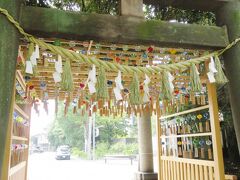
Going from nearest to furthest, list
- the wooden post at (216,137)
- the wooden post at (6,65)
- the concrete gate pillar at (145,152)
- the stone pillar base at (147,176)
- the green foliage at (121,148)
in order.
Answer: the wooden post at (6,65) → the wooden post at (216,137) → the stone pillar base at (147,176) → the concrete gate pillar at (145,152) → the green foliage at (121,148)

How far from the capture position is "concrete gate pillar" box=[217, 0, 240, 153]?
2.26 meters

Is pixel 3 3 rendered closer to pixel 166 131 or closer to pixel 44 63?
pixel 44 63

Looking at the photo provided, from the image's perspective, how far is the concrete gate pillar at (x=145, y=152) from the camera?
7009 mm

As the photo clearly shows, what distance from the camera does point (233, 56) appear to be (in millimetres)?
2332

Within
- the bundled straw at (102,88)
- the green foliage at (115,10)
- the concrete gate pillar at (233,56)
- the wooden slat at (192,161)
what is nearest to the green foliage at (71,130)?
the wooden slat at (192,161)

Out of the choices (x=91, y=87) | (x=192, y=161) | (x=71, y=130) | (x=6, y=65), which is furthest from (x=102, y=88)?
(x=71, y=130)

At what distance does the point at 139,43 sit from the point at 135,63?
1249mm

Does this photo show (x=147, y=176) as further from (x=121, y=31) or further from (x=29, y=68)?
(x=29, y=68)

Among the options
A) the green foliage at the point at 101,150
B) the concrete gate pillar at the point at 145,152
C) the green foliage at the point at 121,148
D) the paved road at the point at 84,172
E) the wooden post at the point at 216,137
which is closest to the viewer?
the wooden post at the point at 216,137

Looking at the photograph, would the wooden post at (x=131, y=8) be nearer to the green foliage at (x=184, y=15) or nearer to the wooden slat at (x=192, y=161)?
the green foliage at (x=184, y=15)

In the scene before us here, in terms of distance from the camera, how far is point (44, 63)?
3137 millimetres

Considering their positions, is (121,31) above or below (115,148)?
above

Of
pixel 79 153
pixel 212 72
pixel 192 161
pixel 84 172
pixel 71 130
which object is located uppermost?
pixel 71 130

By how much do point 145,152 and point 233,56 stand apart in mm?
5352
